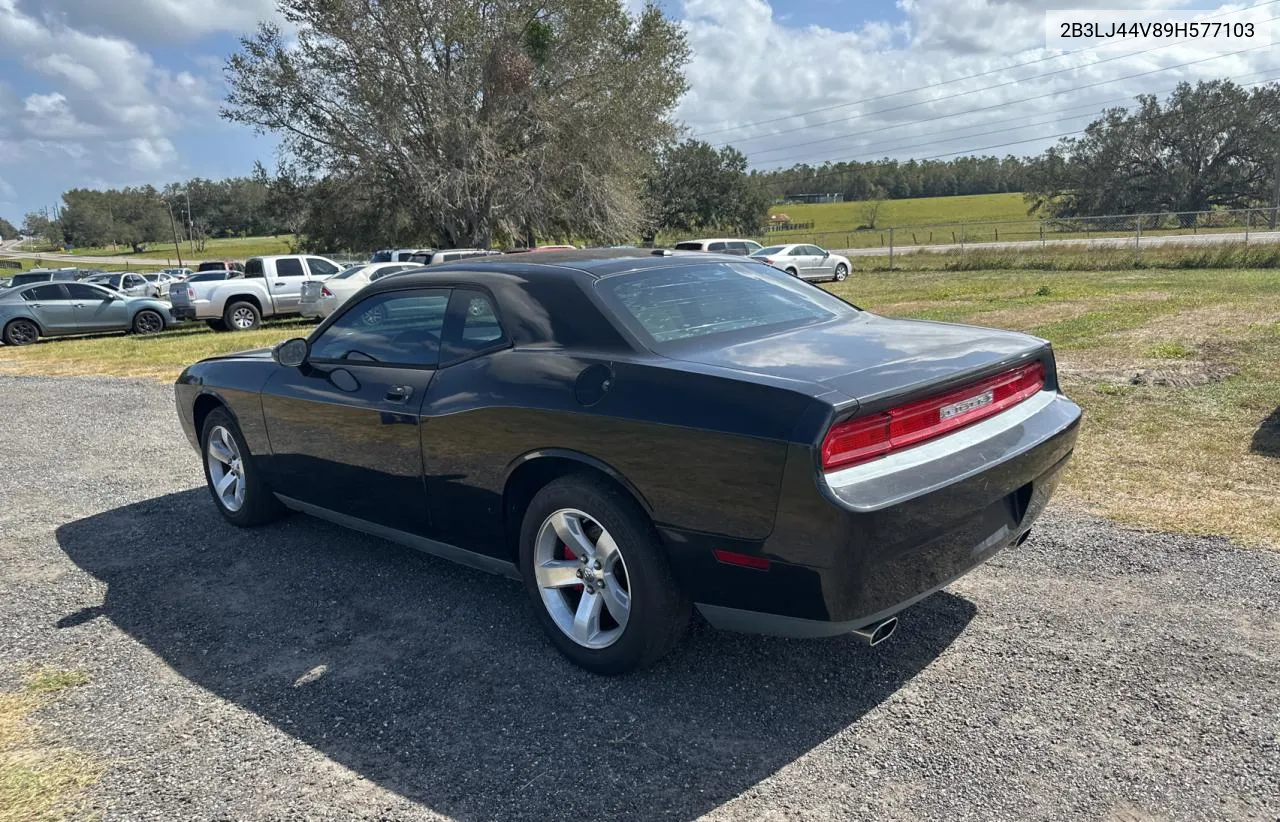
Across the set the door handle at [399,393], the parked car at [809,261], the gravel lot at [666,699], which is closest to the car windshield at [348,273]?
the parked car at [809,261]

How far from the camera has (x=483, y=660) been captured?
11.3 feet

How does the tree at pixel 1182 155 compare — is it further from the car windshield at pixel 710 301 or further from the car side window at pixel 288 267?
the car windshield at pixel 710 301

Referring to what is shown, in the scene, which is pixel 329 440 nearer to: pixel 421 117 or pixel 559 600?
pixel 559 600

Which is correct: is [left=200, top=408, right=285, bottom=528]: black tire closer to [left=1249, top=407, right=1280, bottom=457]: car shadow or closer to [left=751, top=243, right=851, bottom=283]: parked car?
[left=1249, top=407, right=1280, bottom=457]: car shadow

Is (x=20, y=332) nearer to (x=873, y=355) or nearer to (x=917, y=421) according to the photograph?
(x=873, y=355)

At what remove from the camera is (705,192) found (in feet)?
234

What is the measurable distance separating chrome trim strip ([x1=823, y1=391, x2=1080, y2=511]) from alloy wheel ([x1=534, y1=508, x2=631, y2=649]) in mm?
891

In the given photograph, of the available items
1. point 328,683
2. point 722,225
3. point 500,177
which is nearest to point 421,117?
point 500,177

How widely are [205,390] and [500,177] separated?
28048 millimetres

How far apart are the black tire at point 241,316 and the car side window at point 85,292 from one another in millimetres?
3085

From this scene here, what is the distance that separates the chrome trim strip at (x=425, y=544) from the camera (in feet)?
11.9

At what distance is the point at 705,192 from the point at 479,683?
70.9 metres

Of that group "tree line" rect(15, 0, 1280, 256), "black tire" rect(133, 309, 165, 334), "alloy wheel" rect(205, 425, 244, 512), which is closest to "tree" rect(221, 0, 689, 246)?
"tree line" rect(15, 0, 1280, 256)

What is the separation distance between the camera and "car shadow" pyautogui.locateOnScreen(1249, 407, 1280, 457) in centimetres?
569
